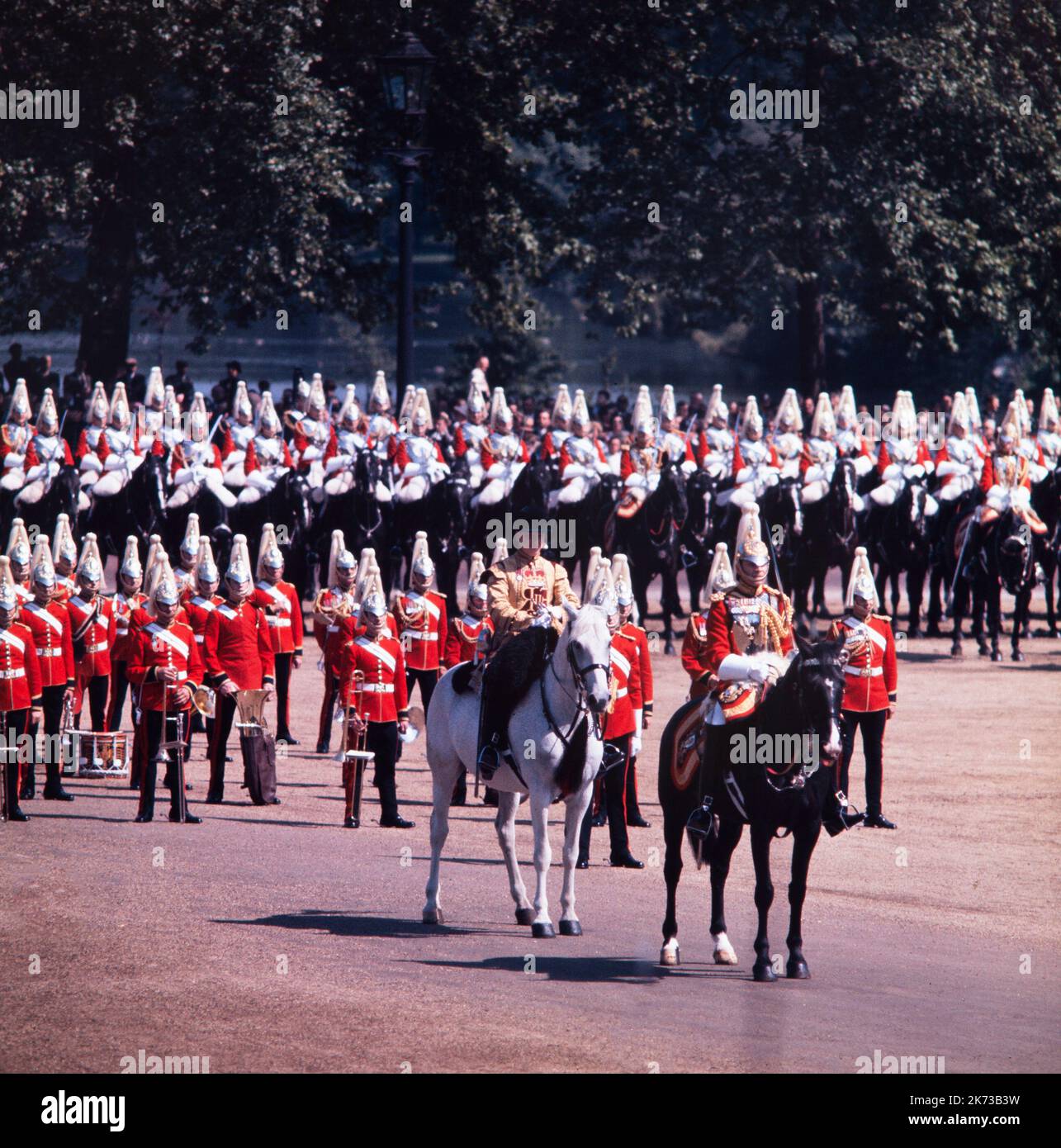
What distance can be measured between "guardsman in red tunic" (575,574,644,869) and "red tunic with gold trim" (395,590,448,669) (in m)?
2.94

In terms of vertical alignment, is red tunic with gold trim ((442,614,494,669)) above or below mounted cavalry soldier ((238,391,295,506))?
below

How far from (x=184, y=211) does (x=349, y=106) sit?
129 inches

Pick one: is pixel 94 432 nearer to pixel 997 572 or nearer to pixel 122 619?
pixel 122 619

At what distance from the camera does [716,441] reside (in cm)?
2892

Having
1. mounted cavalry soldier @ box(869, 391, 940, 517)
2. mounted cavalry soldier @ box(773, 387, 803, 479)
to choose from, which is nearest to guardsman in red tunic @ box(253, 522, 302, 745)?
mounted cavalry soldier @ box(773, 387, 803, 479)

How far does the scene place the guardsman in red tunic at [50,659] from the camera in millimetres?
16344

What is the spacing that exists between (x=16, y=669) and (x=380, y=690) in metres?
2.65

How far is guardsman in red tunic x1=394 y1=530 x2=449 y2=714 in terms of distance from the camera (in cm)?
1792

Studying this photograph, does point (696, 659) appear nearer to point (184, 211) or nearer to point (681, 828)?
point (681, 828)

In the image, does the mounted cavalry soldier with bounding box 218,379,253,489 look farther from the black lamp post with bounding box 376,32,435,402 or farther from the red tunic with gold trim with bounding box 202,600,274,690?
the red tunic with gold trim with bounding box 202,600,274,690

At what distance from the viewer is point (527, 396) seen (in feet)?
124

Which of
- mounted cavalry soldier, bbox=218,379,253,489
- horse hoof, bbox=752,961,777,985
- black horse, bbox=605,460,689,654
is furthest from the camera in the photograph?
mounted cavalry soldier, bbox=218,379,253,489

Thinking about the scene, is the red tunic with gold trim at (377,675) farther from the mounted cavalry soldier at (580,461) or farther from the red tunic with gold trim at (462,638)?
the mounted cavalry soldier at (580,461)

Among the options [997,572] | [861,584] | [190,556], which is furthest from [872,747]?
[997,572]
